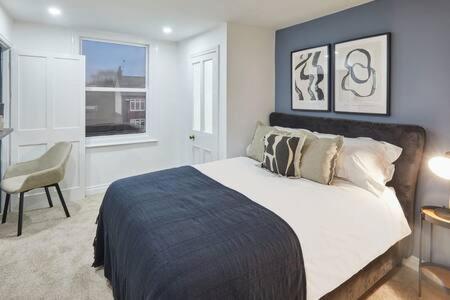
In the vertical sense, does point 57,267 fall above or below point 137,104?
below

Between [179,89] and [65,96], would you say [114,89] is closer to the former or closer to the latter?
[65,96]

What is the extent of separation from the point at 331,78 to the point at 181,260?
2543 millimetres

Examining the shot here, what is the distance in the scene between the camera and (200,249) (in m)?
1.36

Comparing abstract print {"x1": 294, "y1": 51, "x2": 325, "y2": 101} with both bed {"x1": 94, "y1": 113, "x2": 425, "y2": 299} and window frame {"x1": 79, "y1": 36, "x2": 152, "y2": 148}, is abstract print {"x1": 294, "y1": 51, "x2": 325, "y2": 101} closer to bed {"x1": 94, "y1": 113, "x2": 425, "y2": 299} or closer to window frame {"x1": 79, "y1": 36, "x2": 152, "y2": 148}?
bed {"x1": 94, "y1": 113, "x2": 425, "y2": 299}

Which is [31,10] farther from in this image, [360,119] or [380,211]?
[380,211]

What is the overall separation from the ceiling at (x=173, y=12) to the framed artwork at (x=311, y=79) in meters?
0.40

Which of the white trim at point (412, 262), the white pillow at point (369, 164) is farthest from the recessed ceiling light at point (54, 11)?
the white trim at point (412, 262)

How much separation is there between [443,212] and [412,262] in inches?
25.6

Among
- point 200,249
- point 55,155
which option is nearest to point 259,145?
point 200,249

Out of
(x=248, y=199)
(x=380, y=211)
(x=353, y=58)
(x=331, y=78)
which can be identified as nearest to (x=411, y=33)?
(x=353, y=58)

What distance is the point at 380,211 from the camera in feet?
6.74

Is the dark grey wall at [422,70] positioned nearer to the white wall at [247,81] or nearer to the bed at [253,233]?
the bed at [253,233]

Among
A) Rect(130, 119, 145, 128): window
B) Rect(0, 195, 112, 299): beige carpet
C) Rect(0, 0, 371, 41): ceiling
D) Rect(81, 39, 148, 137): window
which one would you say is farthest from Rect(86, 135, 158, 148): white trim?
Rect(0, 0, 371, 41): ceiling

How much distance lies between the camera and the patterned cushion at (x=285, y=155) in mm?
2525
